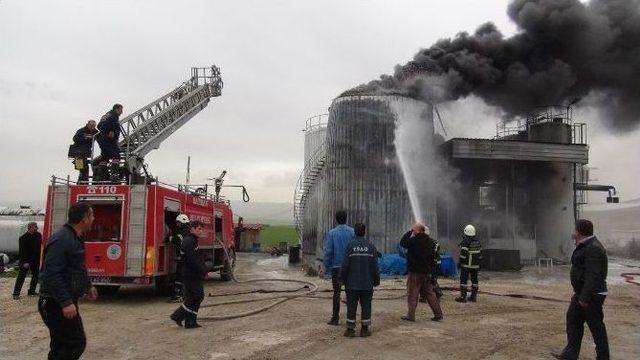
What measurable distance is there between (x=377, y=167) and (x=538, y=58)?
27.9 ft

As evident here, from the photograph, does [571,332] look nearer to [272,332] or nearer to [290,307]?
[272,332]

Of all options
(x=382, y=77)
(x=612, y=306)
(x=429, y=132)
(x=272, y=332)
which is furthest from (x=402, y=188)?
(x=272, y=332)

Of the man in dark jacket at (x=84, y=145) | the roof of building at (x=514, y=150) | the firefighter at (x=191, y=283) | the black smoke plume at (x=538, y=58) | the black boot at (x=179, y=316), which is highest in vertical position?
the black smoke plume at (x=538, y=58)

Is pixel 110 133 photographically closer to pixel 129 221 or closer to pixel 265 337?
pixel 129 221

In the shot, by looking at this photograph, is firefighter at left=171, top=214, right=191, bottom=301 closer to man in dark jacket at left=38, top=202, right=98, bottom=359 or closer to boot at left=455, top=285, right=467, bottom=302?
man in dark jacket at left=38, top=202, right=98, bottom=359

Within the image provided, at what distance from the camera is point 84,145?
36.6ft

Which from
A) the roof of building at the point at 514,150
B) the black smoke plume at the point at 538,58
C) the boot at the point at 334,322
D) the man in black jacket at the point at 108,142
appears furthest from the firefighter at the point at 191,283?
the roof of building at the point at 514,150

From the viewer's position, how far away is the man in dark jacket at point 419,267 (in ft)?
27.9

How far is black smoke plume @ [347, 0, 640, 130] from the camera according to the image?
65.5 ft

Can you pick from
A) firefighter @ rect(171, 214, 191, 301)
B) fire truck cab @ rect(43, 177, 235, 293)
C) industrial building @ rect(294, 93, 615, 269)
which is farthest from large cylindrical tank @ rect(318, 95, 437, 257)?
firefighter @ rect(171, 214, 191, 301)

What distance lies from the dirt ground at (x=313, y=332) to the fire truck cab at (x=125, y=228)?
0.67 metres

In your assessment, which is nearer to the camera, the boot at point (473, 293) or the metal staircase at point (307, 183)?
the boot at point (473, 293)

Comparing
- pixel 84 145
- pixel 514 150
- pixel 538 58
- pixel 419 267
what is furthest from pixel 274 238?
pixel 419 267

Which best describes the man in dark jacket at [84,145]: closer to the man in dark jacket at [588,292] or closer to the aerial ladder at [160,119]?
the aerial ladder at [160,119]
